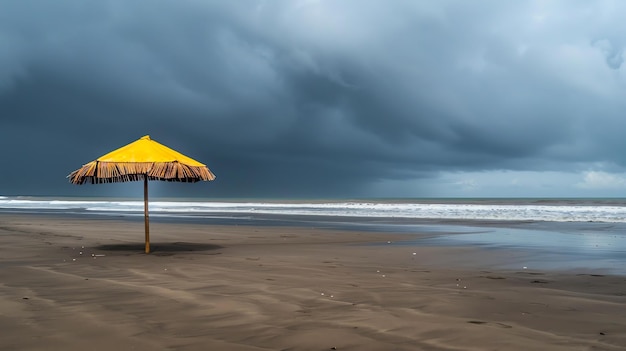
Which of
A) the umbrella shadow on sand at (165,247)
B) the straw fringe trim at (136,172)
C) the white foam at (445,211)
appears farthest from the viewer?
the white foam at (445,211)

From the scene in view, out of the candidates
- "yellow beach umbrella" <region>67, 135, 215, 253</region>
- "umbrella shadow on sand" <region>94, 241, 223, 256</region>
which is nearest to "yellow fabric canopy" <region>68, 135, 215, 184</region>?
"yellow beach umbrella" <region>67, 135, 215, 253</region>

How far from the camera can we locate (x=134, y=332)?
5.23 metres

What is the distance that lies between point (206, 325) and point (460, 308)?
313 centimetres

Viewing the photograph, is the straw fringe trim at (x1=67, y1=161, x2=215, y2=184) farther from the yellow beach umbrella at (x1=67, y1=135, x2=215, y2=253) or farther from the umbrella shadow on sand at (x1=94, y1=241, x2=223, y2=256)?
the umbrella shadow on sand at (x1=94, y1=241, x2=223, y2=256)

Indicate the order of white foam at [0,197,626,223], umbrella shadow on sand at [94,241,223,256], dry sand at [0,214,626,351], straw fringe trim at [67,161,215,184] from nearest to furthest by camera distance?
dry sand at [0,214,626,351]
straw fringe trim at [67,161,215,184]
umbrella shadow on sand at [94,241,223,256]
white foam at [0,197,626,223]

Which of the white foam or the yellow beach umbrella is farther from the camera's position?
the white foam

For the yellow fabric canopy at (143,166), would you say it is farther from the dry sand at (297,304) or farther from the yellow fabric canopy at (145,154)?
the dry sand at (297,304)

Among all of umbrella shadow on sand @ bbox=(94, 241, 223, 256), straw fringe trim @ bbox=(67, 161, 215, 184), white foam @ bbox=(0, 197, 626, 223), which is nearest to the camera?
straw fringe trim @ bbox=(67, 161, 215, 184)

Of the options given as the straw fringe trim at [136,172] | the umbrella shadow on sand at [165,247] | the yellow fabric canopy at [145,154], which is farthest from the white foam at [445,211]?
the yellow fabric canopy at [145,154]

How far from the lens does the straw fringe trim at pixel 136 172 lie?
12.4 meters

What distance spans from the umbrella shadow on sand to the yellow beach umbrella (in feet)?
2.53

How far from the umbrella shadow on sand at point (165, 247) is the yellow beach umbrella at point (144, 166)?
772mm

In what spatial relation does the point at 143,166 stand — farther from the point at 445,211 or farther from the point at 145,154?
the point at 445,211

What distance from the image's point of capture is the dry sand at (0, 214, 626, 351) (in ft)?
16.4
